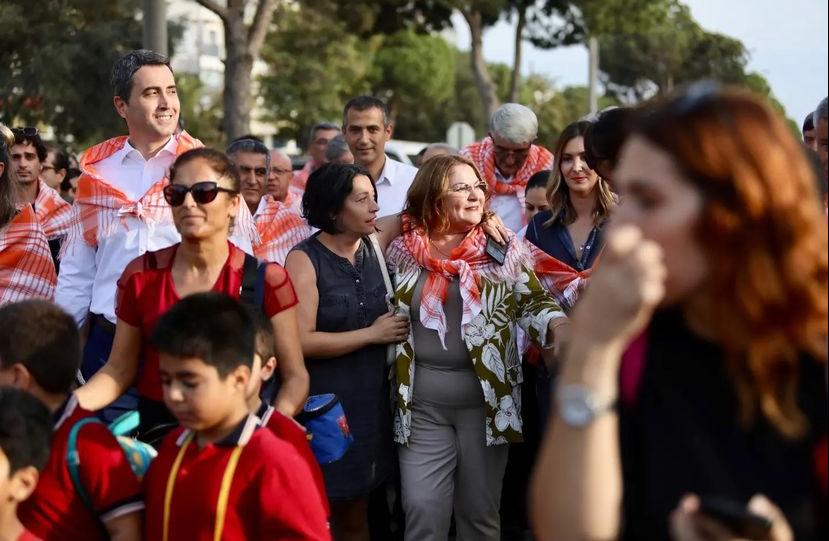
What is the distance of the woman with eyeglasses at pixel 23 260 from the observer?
5.48 metres

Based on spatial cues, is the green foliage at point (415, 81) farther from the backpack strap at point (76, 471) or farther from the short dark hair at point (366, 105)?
the backpack strap at point (76, 471)

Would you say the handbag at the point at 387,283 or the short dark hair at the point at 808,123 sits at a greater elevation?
the short dark hair at the point at 808,123

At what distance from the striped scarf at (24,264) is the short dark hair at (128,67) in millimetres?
730

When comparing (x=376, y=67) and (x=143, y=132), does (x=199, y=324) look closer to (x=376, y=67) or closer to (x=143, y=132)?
(x=143, y=132)

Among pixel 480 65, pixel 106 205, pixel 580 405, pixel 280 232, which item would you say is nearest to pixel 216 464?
pixel 580 405

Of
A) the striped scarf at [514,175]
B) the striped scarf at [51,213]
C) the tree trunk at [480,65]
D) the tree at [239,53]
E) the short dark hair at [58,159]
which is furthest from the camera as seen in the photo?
the tree trunk at [480,65]

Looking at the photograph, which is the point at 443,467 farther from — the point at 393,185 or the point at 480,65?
the point at 480,65

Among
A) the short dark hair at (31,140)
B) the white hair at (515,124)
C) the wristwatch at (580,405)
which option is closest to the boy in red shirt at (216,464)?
the wristwatch at (580,405)

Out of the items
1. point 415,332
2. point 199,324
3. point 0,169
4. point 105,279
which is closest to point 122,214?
point 105,279

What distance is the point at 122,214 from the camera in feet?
16.8

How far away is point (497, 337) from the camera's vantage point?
554 cm

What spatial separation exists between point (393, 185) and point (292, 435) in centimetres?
367

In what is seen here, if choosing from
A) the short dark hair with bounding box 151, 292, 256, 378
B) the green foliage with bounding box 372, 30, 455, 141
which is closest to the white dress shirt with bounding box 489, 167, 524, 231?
the short dark hair with bounding box 151, 292, 256, 378

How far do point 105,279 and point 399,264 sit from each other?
1.29m
